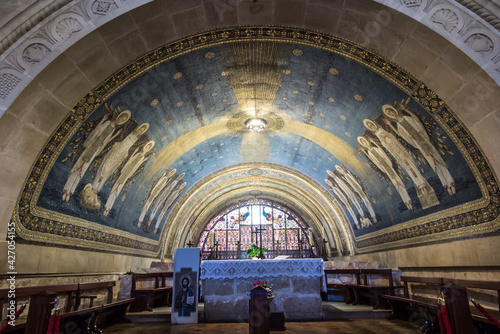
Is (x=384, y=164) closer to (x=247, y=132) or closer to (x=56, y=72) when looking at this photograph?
(x=247, y=132)

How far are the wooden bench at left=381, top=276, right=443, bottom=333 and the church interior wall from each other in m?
1.17

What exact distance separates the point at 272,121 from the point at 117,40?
663 cm

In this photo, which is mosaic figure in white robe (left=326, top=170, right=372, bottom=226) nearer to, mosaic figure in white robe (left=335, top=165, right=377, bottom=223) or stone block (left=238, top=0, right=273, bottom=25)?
mosaic figure in white robe (left=335, top=165, right=377, bottom=223)

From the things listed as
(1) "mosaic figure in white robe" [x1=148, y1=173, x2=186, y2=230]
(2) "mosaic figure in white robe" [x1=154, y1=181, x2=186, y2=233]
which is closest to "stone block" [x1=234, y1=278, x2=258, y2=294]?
(1) "mosaic figure in white robe" [x1=148, y1=173, x2=186, y2=230]

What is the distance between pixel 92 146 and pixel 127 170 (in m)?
2.18

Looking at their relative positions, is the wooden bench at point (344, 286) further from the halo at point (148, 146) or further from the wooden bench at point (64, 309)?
the halo at point (148, 146)

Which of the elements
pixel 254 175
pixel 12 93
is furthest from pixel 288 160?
pixel 12 93

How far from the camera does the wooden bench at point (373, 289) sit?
8.76m

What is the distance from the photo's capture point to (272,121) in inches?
464

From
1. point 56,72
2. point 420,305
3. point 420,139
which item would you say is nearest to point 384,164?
point 420,139

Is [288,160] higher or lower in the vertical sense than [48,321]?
higher

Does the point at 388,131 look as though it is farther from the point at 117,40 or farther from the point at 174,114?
the point at 117,40

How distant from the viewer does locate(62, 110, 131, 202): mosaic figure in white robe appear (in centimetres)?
752

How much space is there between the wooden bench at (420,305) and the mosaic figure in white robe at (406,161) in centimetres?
226
